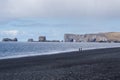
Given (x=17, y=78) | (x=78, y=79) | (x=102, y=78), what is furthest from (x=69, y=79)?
(x=17, y=78)

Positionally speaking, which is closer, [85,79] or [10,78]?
[85,79]

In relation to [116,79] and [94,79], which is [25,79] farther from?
[116,79]

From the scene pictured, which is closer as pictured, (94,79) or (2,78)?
(94,79)

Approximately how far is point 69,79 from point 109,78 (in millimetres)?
2824

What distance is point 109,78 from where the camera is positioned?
68.9 feet

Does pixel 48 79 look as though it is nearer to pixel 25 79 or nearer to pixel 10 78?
pixel 25 79

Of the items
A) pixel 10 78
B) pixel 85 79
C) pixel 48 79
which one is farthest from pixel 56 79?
pixel 10 78

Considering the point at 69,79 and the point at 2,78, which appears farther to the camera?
the point at 2,78

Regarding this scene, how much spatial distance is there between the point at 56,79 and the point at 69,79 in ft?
3.34

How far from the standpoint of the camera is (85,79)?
2062cm

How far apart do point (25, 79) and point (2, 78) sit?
84.9 inches

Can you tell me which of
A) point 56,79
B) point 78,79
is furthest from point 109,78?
point 56,79

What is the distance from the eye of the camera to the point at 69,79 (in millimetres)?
20828

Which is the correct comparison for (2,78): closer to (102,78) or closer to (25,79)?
(25,79)
